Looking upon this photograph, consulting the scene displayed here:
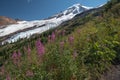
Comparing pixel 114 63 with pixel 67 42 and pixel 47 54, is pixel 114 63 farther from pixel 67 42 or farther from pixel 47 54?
pixel 47 54

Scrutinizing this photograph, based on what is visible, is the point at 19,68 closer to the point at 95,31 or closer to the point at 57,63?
the point at 57,63

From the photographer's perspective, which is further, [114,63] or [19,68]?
[114,63]

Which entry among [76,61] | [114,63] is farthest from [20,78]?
[114,63]

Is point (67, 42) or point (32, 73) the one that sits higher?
point (67, 42)

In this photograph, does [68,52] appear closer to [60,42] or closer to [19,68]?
[60,42]

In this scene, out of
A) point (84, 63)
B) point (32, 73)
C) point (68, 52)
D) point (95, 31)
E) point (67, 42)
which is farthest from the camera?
point (95, 31)

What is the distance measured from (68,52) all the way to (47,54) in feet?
2.00

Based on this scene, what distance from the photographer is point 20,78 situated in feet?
30.5

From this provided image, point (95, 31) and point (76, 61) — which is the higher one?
point (95, 31)

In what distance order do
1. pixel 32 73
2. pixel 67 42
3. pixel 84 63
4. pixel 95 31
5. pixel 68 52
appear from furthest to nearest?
pixel 95 31 → pixel 84 63 → pixel 67 42 → pixel 68 52 → pixel 32 73

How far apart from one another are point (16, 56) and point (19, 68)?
365 mm

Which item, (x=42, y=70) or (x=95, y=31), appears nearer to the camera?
(x=42, y=70)

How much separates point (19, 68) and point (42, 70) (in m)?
0.77

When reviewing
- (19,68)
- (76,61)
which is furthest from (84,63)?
(19,68)
